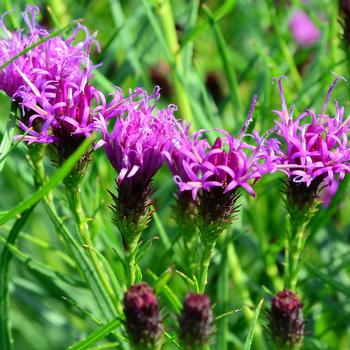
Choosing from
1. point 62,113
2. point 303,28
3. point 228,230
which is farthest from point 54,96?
point 303,28

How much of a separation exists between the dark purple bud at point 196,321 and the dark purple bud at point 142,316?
0.02 meters

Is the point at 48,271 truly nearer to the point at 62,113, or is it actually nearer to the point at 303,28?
the point at 62,113

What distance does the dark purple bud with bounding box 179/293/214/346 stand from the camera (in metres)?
0.64

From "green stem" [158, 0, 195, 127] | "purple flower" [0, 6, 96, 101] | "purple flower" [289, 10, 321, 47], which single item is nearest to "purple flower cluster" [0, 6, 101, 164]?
"purple flower" [0, 6, 96, 101]

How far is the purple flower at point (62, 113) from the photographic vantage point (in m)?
0.79

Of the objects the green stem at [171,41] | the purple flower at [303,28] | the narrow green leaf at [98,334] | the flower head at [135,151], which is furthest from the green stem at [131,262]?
the purple flower at [303,28]

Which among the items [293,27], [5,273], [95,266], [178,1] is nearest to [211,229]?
[95,266]

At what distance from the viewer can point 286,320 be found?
2.53 ft

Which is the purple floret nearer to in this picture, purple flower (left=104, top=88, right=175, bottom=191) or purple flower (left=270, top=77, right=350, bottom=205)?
purple flower (left=270, top=77, right=350, bottom=205)

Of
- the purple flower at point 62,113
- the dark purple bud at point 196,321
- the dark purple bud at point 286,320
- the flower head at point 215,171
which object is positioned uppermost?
A: the purple flower at point 62,113

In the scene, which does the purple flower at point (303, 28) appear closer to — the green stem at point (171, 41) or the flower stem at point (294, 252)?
the green stem at point (171, 41)

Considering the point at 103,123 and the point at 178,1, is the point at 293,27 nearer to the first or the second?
the point at 178,1

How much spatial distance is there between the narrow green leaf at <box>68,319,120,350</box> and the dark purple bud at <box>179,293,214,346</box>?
0.20ft

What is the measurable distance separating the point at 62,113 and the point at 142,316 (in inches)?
10.7
